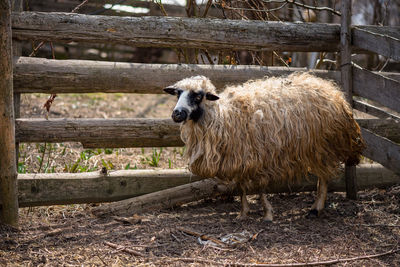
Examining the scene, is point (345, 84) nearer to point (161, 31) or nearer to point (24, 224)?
point (161, 31)

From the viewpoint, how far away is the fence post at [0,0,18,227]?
3893 mm

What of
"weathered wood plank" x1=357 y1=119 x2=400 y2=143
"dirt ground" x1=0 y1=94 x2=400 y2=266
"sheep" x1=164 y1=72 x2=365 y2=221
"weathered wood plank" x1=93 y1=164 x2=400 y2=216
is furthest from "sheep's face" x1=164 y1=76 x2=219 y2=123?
"weathered wood plank" x1=357 y1=119 x2=400 y2=143

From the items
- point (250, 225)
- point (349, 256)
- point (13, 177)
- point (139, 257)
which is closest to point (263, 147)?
point (250, 225)

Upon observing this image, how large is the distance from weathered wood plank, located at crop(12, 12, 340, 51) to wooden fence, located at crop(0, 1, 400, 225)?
0.4 inches

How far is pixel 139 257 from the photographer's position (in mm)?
3570

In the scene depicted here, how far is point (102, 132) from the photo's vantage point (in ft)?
15.5

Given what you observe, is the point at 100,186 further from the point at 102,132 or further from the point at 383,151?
the point at 383,151

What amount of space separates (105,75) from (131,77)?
0.93 feet

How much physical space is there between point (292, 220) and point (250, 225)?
1.84 ft

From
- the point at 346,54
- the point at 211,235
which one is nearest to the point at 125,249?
the point at 211,235

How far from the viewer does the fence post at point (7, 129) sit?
12.8 feet

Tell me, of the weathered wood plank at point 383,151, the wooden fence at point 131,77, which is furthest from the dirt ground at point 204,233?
Result: the weathered wood plank at point 383,151

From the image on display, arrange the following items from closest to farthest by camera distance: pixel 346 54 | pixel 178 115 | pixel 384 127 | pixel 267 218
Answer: pixel 178 115
pixel 267 218
pixel 346 54
pixel 384 127

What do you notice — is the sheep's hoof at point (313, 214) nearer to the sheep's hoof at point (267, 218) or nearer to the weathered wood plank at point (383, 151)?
the sheep's hoof at point (267, 218)
